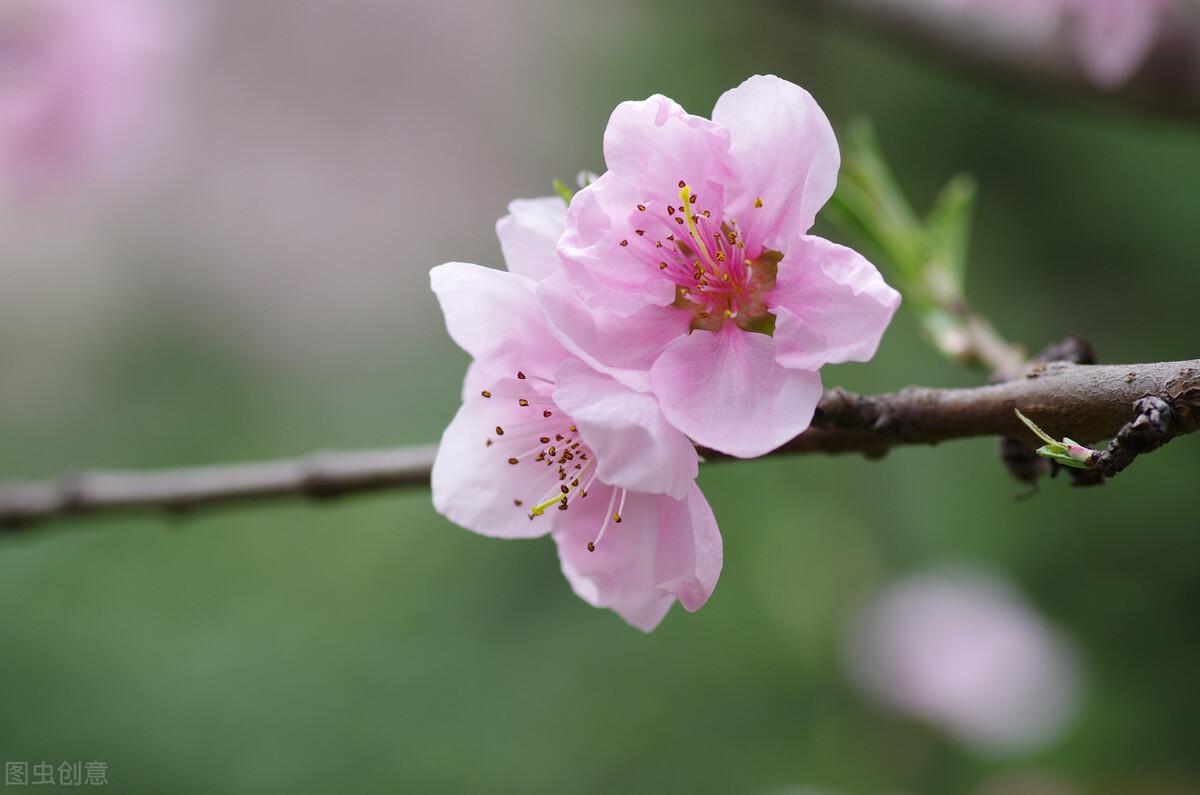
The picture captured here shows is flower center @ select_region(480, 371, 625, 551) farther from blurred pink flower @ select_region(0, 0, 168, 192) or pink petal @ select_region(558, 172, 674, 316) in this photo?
blurred pink flower @ select_region(0, 0, 168, 192)

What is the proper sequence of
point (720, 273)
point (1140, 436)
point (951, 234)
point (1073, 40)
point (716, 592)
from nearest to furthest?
point (1140, 436) → point (720, 273) → point (951, 234) → point (1073, 40) → point (716, 592)

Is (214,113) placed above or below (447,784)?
above

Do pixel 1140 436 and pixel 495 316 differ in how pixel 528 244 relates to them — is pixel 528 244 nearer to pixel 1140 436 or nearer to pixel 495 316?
pixel 495 316

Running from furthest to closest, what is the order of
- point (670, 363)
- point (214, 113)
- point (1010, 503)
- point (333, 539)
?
point (214, 113) < point (333, 539) < point (1010, 503) < point (670, 363)

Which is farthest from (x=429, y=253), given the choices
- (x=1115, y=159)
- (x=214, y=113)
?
(x=1115, y=159)

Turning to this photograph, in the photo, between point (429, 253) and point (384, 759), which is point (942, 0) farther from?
point (429, 253)

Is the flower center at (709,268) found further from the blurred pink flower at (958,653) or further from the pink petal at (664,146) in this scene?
the blurred pink flower at (958,653)

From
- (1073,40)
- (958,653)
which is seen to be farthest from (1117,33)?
(958,653)
